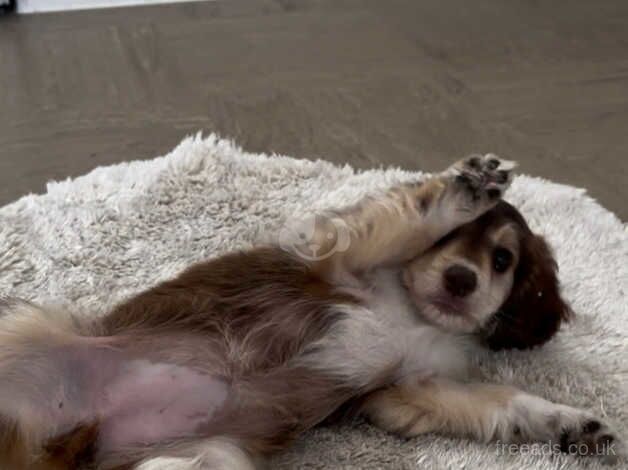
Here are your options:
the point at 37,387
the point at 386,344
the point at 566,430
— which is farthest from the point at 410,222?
the point at 37,387

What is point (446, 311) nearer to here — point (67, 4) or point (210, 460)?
point (210, 460)

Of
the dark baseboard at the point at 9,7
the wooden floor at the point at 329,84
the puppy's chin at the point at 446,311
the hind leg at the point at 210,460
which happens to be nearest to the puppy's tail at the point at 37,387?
the hind leg at the point at 210,460

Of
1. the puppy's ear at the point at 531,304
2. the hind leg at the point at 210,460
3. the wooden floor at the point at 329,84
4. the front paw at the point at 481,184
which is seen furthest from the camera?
the wooden floor at the point at 329,84

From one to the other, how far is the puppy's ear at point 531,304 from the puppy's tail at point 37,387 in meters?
1.11

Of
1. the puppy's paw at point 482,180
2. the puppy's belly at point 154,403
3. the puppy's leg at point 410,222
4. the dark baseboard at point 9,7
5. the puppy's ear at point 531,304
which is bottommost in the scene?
the puppy's belly at point 154,403

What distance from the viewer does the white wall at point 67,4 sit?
5.20 m

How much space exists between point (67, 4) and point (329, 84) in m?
1.95

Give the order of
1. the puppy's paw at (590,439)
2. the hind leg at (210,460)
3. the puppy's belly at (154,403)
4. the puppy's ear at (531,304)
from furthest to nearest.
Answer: the puppy's ear at (531,304), the puppy's paw at (590,439), the puppy's belly at (154,403), the hind leg at (210,460)

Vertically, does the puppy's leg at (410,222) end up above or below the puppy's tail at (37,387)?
above

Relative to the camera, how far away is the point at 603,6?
5.75 m

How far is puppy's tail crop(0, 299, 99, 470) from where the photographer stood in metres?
1.84

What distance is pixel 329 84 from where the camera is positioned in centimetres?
443

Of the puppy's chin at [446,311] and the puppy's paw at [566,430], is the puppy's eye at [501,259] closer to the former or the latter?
the puppy's chin at [446,311]

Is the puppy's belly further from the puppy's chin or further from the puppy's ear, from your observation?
the puppy's ear
